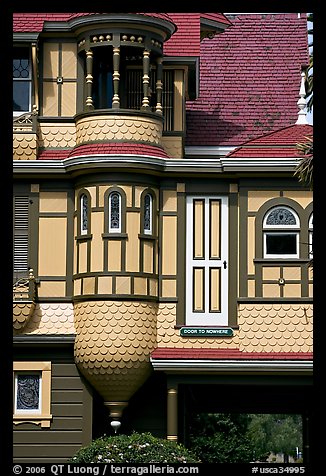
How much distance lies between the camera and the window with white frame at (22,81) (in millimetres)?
23812

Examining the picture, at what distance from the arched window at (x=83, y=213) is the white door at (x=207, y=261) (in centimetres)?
190

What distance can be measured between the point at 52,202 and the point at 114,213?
1316 mm

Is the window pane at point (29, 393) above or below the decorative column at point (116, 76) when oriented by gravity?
below

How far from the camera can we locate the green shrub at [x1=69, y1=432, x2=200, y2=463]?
771 inches

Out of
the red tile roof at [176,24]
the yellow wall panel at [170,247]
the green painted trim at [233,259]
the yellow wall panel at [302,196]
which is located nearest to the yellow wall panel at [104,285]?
the yellow wall panel at [170,247]

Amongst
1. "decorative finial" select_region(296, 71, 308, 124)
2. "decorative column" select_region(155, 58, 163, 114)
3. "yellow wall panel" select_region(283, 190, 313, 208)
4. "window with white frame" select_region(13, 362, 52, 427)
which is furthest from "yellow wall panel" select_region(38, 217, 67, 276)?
"decorative finial" select_region(296, 71, 308, 124)

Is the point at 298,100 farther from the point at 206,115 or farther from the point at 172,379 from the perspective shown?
the point at 172,379

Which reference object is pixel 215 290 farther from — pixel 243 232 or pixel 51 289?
pixel 51 289

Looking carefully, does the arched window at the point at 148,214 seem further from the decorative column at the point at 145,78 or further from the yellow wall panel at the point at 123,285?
the decorative column at the point at 145,78

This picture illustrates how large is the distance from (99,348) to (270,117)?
6.94 metres

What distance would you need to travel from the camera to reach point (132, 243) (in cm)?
2262

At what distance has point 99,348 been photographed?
22.2 metres

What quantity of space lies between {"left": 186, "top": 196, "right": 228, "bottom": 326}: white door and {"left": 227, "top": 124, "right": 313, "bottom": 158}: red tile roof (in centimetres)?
98

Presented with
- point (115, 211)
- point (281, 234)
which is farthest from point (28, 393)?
point (281, 234)
